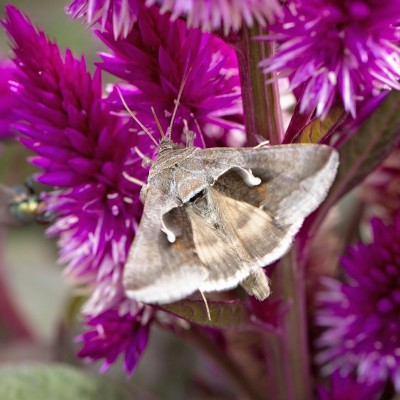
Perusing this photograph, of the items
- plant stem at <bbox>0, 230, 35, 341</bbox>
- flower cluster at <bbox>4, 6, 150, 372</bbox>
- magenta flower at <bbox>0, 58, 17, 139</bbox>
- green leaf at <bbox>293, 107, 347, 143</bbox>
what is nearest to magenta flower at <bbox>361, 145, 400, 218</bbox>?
green leaf at <bbox>293, 107, 347, 143</bbox>

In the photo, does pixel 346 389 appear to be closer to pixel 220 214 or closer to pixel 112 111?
pixel 220 214

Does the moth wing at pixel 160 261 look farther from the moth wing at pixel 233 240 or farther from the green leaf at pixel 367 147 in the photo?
the green leaf at pixel 367 147

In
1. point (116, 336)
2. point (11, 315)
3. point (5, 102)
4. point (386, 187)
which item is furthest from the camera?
point (11, 315)

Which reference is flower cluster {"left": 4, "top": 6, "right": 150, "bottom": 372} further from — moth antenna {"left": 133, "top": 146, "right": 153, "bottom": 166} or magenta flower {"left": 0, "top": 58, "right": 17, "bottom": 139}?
magenta flower {"left": 0, "top": 58, "right": 17, "bottom": 139}

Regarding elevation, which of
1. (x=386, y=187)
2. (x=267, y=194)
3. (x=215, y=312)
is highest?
(x=267, y=194)

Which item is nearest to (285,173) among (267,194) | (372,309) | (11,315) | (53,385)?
(267,194)

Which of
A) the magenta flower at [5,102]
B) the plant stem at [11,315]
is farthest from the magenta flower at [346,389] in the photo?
the plant stem at [11,315]
